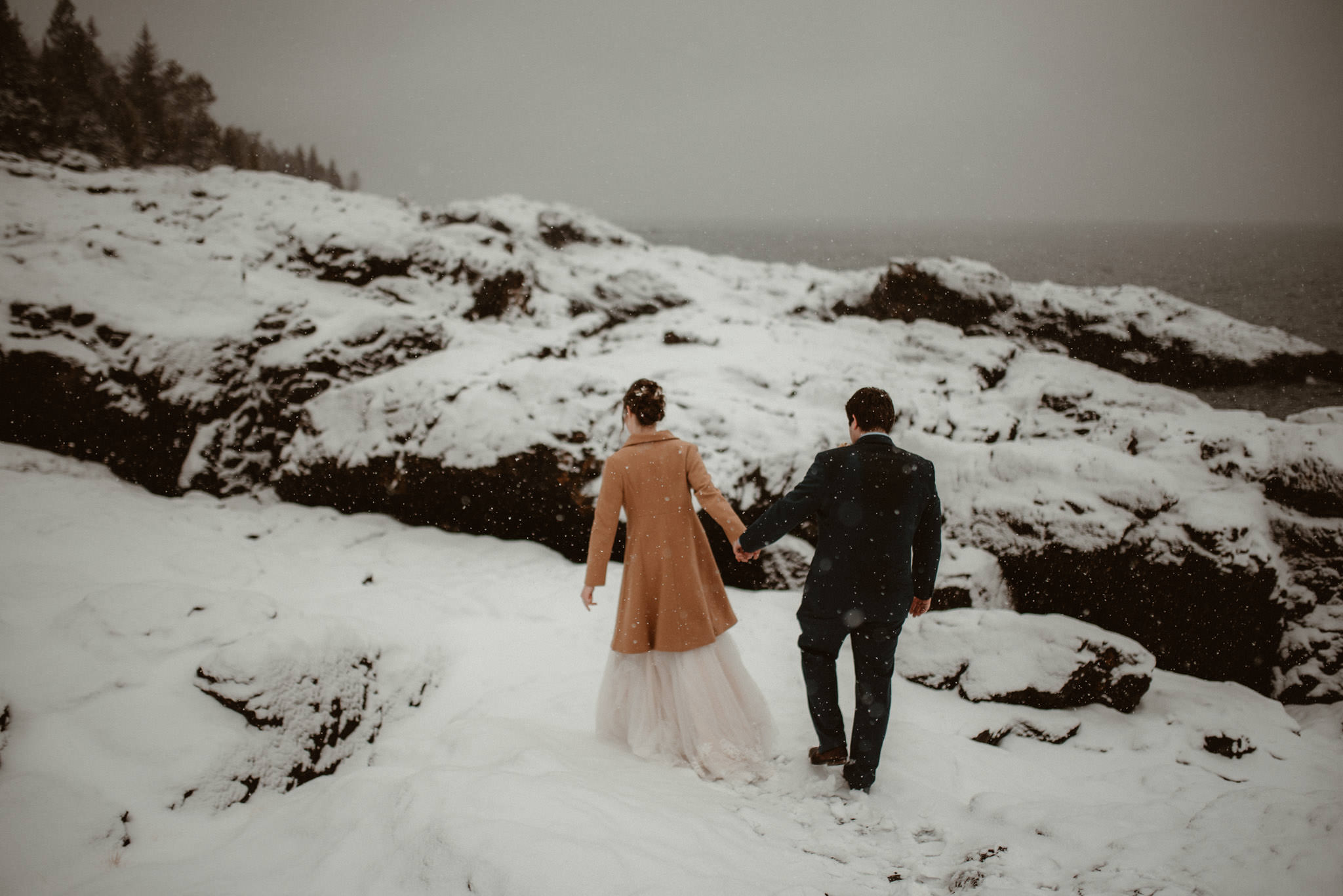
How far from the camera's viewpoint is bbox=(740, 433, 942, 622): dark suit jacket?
316cm

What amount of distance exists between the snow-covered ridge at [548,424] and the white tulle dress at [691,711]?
2.60m

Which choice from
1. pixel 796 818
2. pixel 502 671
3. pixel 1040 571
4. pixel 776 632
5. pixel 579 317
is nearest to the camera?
pixel 796 818

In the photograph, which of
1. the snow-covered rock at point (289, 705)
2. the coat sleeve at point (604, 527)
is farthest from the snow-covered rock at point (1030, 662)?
the snow-covered rock at point (289, 705)

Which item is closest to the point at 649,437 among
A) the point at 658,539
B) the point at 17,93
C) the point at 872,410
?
the point at 658,539

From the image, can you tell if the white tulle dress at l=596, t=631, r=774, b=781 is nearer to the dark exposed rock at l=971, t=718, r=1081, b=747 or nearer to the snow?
the snow

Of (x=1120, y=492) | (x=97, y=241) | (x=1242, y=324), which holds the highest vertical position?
(x=1242, y=324)

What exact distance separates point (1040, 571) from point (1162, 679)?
1310 mm

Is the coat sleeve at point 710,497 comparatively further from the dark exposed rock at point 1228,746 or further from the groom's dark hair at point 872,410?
the dark exposed rock at point 1228,746

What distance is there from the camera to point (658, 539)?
3527mm

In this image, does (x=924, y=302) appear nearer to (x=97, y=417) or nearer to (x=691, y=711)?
(x=691, y=711)

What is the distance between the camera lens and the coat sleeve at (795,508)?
3234 mm

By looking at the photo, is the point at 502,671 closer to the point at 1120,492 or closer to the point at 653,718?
the point at 653,718

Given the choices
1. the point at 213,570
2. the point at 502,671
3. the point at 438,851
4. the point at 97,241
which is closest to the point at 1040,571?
the point at 502,671

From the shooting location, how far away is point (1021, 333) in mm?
15773
